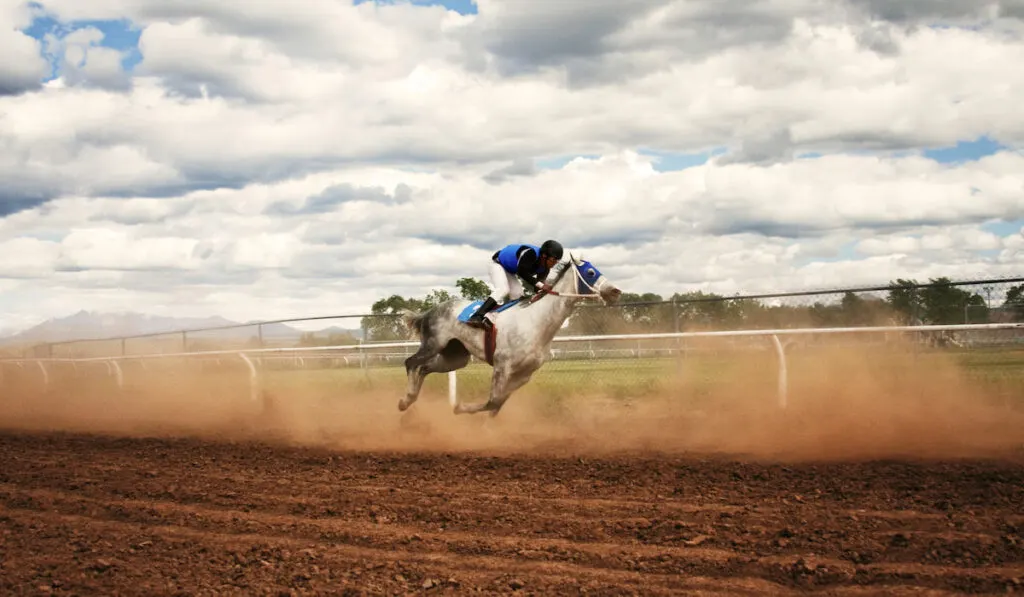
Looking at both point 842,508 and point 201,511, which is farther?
point 201,511

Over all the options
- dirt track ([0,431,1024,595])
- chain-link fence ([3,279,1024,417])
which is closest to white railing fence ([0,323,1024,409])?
chain-link fence ([3,279,1024,417])

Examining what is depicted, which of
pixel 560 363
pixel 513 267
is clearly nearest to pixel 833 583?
pixel 513 267

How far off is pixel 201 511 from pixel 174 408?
1050 cm

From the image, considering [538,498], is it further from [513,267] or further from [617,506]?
[513,267]

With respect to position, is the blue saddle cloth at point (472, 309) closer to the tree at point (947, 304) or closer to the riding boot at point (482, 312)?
the riding boot at point (482, 312)

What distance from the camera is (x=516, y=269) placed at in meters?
11.1

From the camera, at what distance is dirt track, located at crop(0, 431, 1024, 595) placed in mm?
5090

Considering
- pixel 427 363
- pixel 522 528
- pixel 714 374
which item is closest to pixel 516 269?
pixel 427 363

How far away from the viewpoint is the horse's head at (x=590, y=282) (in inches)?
405

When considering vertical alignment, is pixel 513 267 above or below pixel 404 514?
above

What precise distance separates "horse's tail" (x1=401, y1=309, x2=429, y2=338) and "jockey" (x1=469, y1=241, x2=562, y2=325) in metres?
1.38

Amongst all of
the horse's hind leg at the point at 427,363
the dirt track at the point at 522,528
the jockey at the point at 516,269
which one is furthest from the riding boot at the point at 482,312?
the dirt track at the point at 522,528

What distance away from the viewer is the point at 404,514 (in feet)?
22.6

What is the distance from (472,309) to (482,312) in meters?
0.32
